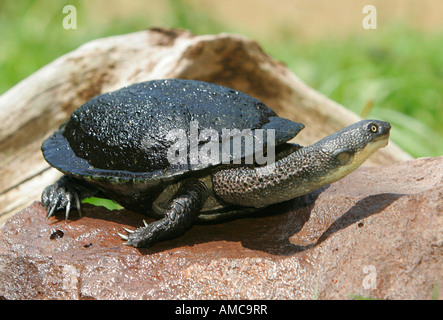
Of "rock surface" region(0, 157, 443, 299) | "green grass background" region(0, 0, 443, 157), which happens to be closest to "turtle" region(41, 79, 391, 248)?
"rock surface" region(0, 157, 443, 299)

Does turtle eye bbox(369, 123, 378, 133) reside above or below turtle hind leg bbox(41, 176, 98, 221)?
above

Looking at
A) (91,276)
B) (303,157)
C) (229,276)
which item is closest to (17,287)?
(91,276)

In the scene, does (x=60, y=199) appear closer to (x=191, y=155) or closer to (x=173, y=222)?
(x=173, y=222)

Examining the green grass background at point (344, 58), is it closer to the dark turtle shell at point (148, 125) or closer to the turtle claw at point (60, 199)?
the dark turtle shell at point (148, 125)

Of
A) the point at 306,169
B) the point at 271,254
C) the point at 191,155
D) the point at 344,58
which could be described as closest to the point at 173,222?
the point at 191,155

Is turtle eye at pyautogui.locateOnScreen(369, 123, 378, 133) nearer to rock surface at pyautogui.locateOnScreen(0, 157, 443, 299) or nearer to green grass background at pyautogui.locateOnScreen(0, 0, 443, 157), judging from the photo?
rock surface at pyautogui.locateOnScreen(0, 157, 443, 299)

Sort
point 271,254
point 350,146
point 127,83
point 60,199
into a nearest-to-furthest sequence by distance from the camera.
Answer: point 350,146 → point 271,254 → point 60,199 → point 127,83
